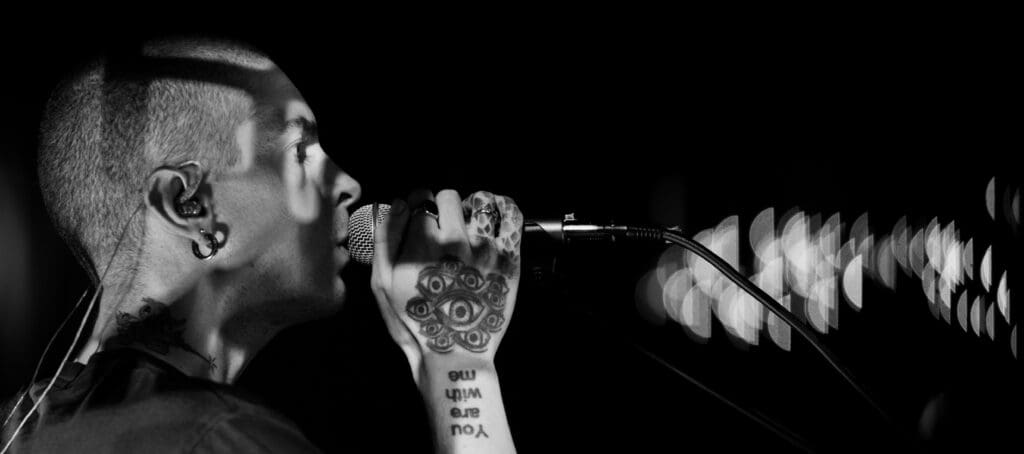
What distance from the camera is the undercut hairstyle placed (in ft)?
3.40

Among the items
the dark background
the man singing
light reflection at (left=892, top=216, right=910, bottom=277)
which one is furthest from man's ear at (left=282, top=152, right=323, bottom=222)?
light reflection at (left=892, top=216, right=910, bottom=277)

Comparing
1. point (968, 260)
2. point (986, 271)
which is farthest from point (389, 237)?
point (986, 271)

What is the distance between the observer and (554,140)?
1.57 m

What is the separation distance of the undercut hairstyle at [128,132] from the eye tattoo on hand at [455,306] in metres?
0.31

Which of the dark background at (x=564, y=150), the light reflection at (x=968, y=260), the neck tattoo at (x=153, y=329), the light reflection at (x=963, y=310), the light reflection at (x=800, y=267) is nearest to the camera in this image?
the neck tattoo at (x=153, y=329)

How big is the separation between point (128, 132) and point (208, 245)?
17 cm

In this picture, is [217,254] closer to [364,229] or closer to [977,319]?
[364,229]

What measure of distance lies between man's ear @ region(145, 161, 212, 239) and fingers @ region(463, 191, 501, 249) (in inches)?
13.8

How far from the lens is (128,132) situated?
1032 millimetres

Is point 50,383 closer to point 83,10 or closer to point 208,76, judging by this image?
point 208,76

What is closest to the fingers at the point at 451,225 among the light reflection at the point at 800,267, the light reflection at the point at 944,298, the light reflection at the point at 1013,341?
the light reflection at the point at 1013,341

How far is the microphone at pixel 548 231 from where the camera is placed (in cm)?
111

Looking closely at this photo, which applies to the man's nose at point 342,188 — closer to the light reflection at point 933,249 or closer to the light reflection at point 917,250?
the light reflection at point 933,249

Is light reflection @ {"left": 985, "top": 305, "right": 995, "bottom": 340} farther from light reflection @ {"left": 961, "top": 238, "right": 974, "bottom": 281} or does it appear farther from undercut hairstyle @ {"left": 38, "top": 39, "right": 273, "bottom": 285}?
undercut hairstyle @ {"left": 38, "top": 39, "right": 273, "bottom": 285}
